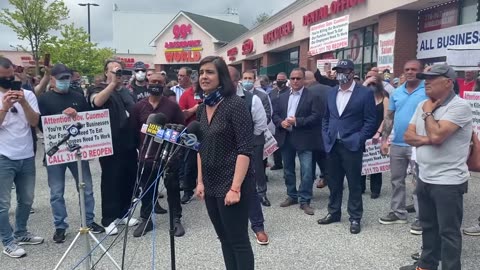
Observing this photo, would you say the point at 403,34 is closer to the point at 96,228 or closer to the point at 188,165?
the point at 188,165

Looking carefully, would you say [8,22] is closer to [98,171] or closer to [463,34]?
[98,171]

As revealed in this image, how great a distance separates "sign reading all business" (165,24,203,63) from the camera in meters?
40.0

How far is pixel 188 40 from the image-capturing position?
4062 centimetres

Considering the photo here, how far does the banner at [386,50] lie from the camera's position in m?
12.8

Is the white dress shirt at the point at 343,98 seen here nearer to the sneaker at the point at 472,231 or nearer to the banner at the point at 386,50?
the sneaker at the point at 472,231

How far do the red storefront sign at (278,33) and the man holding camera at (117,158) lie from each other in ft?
53.3

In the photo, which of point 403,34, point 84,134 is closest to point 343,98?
point 84,134

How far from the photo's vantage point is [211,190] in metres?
3.21

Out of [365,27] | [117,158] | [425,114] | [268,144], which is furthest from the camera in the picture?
[365,27]

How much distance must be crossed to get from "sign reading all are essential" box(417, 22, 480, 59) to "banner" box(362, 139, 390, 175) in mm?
5710

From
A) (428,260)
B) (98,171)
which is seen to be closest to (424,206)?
(428,260)

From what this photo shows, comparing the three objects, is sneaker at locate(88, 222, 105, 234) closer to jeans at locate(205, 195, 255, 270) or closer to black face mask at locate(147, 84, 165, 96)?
black face mask at locate(147, 84, 165, 96)

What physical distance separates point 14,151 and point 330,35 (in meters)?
8.12

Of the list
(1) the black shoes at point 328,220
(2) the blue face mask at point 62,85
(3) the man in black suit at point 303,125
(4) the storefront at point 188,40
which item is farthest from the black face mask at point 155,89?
(4) the storefront at point 188,40
